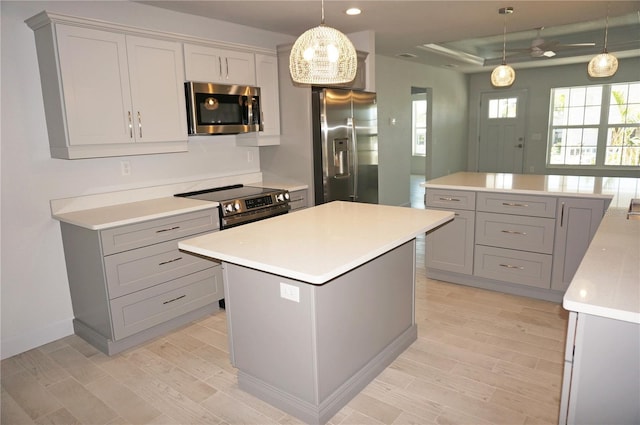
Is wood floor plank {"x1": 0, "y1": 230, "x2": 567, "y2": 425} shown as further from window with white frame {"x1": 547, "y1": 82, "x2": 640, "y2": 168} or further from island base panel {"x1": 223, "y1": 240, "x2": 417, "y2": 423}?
window with white frame {"x1": 547, "y1": 82, "x2": 640, "y2": 168}

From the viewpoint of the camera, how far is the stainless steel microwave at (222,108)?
3451mm

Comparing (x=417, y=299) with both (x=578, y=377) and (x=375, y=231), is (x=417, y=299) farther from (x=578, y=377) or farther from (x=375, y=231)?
(x=578, y=377)

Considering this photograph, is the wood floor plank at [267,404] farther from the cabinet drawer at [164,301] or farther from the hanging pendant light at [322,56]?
the hanging pendant light at [322,56]

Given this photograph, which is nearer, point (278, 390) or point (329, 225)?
point (278, 390)

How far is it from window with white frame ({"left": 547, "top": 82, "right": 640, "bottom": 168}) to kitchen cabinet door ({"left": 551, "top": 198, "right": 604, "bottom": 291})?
5.83m

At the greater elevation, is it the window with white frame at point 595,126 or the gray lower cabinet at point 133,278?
the window with white frame at point 595,126

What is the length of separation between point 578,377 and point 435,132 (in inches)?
274

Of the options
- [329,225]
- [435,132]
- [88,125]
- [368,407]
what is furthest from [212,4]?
[435,132]

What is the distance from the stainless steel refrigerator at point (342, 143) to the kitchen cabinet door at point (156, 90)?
128 centimetres

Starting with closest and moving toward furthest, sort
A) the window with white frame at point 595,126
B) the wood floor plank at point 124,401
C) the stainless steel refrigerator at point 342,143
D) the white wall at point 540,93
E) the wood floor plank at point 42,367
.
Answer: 1. the wood floor plank at point 124,401
2. the wood floor plank at point 42,367
3. the stainless steel refrigerator at point 342,143
4. the window with white frame at point 595,126
5. the white wall at point 540,93

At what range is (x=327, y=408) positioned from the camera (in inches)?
83.8

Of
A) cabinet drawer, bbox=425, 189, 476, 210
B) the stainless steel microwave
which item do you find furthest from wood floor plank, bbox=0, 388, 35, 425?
cabinet drawer, bbox=425, 189, 476, 210

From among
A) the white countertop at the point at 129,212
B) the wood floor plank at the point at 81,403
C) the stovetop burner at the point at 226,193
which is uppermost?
the stovetop burner at the point at 226,193

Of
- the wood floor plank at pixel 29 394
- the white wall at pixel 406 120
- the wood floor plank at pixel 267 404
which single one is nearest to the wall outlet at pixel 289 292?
the wood floor plank at pixel 267 404
